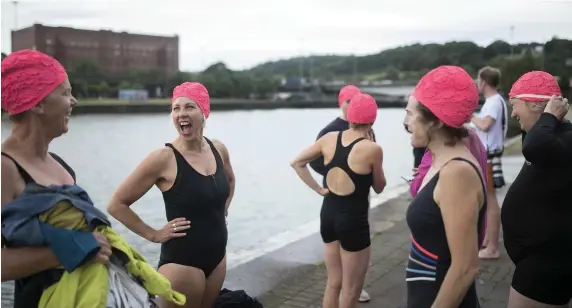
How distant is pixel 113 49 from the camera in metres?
101

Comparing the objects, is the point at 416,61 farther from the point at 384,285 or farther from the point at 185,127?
the point at 185,127

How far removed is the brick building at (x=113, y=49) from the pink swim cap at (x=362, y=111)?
3120 inches

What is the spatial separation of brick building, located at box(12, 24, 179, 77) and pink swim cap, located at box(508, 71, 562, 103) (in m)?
80.6

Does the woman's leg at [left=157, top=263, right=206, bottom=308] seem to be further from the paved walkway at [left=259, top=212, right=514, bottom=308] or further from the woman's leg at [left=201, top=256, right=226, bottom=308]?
the paved walkway at [left=259, top=212, right=514, bottom=308]

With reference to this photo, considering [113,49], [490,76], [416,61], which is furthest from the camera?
[113,49]

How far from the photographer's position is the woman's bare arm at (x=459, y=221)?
7.61 feet

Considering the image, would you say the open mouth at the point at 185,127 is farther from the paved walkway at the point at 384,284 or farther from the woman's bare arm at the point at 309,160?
the paved walkway at the point at 384,284

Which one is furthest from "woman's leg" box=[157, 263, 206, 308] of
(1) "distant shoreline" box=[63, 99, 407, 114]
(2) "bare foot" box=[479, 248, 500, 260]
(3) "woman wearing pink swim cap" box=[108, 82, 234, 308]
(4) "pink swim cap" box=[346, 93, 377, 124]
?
(1) "distant shoreline" box=[63, 99, 407, 114]

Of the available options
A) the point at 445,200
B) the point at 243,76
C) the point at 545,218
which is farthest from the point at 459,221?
the point at 243,76

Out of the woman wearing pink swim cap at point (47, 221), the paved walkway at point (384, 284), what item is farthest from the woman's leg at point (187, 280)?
the paved walkway at point (384, 284)

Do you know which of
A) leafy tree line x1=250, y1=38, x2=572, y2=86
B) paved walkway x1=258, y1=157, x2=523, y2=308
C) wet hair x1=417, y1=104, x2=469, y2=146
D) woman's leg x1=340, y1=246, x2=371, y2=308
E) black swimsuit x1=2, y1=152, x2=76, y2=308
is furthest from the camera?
leafy tree line x1=250, y1=38, x2=572, y2=86

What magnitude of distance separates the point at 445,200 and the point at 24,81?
170cm

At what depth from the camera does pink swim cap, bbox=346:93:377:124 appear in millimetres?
4469

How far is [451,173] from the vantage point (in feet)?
7.69
